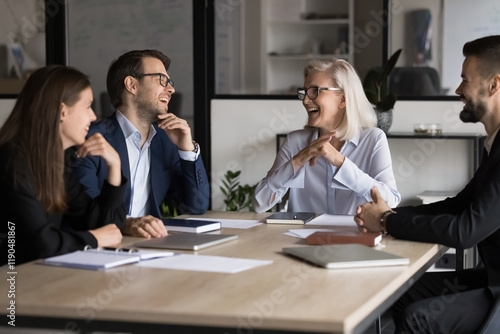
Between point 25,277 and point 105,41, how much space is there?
4837 millimetres

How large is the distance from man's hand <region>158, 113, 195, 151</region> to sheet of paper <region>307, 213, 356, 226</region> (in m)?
0.66

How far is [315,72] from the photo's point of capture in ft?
11.3

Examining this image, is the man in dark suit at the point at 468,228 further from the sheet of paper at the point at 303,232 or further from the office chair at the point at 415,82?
the office chair at the point at 415,82

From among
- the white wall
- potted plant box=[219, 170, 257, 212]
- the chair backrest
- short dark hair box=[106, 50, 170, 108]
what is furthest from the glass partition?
the chair backrest

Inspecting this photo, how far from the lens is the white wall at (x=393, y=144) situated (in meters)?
5.38

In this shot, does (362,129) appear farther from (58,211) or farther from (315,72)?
(58,211)

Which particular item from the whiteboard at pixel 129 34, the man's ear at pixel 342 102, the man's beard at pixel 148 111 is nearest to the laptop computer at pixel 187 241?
the man's beard at pixel 148 111

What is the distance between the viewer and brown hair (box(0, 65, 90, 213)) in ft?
7.43

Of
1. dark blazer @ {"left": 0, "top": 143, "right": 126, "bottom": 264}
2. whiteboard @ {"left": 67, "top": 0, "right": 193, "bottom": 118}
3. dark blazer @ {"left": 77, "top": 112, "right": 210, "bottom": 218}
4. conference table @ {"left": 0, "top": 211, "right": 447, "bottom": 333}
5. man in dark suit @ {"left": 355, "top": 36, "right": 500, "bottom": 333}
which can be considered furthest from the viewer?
whiteboard @ {"left": 67, "top": 0, "right": 193, "bottom": 118}

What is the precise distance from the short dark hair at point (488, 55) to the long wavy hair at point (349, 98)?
31.4 inches

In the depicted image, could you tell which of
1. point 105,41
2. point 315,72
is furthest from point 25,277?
point 105,41

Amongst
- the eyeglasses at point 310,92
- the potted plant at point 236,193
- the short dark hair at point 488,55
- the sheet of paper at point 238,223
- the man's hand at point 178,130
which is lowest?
the potted plant at point 236,193

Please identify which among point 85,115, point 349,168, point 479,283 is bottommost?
point 479,283

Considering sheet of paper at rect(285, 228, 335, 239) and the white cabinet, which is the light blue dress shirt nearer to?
sheet of paper at rect(285, 228, 335, 239)
